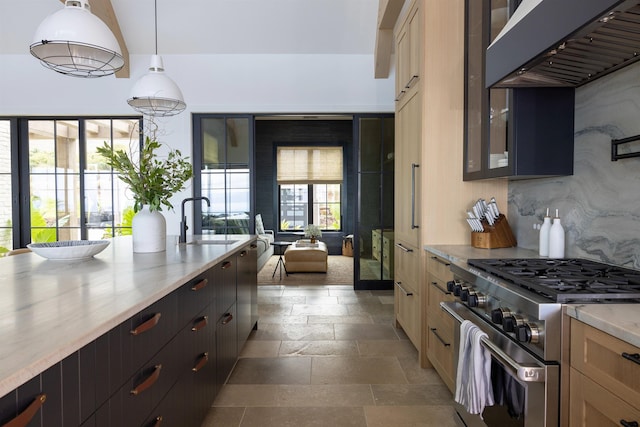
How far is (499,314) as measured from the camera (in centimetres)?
144

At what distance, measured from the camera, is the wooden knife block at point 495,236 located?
242 cm

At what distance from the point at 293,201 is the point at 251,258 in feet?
18.2

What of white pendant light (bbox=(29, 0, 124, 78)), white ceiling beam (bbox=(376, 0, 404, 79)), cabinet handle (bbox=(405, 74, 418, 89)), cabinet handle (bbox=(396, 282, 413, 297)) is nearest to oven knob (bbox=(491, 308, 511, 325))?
cabinet handle (bbox=(396, 282, 413, 297))

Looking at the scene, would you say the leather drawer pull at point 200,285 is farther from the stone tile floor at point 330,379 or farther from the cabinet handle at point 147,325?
the stone tile floor at point 330,379

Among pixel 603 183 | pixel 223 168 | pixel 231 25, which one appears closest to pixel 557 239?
pixel 603 183

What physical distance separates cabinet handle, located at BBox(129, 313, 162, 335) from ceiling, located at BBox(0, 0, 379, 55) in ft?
13.0

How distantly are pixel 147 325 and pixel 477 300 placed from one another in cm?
132

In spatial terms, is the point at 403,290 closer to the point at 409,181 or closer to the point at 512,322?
the point at 409,181

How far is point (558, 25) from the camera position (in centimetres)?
125

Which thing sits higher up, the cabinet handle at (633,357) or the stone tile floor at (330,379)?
the cabinet handle at (633,357)

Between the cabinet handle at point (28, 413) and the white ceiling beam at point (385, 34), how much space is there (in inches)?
160

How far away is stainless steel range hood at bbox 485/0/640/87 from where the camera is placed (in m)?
1.14

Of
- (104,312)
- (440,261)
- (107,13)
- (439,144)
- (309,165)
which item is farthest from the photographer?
(309,165)

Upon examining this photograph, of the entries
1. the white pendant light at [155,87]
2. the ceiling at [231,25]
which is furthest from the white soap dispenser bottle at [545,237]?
the ceiling at [231,25]
